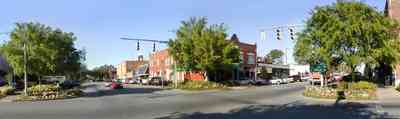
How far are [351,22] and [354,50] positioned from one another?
2485 millimetres

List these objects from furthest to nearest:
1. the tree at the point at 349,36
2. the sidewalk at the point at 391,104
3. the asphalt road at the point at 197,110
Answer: the tree at the point at 349,36 < the sidewalk at the point at 391,104 < the asphalt road at the point at 197,110

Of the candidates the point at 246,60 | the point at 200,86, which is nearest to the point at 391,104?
the point at 200,86

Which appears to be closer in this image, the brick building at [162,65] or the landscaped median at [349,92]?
the landscaped median at [349,92]

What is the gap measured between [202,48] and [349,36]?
75.2ft

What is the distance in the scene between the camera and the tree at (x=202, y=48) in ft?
177

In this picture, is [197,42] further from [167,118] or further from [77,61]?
[167,118]

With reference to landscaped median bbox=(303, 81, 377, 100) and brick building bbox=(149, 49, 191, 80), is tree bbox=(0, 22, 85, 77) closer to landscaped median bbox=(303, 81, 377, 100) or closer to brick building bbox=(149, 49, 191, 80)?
landscaped median bbox=(303, 81, 377, 100)

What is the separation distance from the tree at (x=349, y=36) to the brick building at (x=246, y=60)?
39.8m

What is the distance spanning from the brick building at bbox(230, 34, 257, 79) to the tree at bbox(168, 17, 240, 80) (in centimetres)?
1898

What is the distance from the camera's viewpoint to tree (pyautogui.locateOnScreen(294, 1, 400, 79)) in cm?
3312

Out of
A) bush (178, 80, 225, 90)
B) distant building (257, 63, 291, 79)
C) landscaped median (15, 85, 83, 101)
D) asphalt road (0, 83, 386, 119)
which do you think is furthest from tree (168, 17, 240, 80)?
distant building (257, 63, 291, 79)

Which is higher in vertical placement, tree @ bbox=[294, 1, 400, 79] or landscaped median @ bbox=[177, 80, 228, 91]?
tree @ bbox=[294, 1, 400, 79]

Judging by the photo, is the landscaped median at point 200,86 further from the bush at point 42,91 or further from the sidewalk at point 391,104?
the sidewalk at point 391,104

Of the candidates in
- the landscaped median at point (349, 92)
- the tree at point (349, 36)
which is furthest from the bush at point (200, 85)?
the landscaped median at point (349, 92)
